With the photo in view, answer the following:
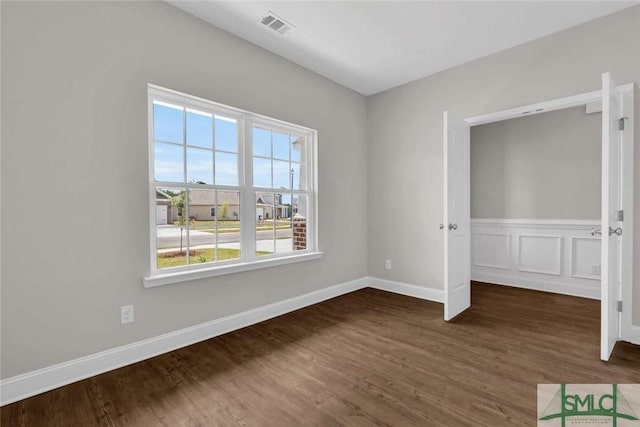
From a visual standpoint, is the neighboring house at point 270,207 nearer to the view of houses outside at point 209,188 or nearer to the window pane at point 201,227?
the view of houses outside at point 209,188

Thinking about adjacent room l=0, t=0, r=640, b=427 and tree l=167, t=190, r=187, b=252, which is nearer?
adjacent room l=0, t=0, r=640, b=427

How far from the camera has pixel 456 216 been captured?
326 cm

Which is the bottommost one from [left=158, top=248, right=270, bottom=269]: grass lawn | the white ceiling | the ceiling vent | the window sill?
the window sill

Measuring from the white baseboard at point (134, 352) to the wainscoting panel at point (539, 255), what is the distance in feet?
5.26

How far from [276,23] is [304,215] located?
6.76 ft

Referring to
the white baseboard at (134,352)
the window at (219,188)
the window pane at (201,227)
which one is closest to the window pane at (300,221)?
the window at (219,188)

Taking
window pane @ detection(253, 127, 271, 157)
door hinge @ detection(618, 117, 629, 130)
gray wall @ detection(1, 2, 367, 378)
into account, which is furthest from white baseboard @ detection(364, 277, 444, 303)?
window pane @ detection(253, 127, 271, 157)

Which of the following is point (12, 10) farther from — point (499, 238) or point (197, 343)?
point (499, 238)

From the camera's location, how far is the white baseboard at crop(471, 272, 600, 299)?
3.81m

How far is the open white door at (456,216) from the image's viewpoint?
10.2ft

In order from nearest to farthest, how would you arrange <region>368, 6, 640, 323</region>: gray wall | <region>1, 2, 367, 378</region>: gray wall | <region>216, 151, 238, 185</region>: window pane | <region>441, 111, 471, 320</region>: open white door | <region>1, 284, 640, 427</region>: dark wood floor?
<region>1, 284, 640, 427</region>: dark wood floor
<region>1, 2, 367, 378</region>: gray wall
<region>368, 6, 640, 323</region>: gray wall
<region>216, 151, 238, 185</region>: window pane
<region>441, 111, 471, 320</region>: open white door

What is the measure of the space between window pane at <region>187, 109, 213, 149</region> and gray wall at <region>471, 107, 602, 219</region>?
4.09 m

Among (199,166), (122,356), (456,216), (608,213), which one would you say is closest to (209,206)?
(199,166)

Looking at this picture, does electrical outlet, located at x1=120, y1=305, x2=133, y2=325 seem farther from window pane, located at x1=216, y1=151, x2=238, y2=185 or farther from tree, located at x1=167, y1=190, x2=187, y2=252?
window pane, located at x1=216, y1=151, x2=238, y2=185
